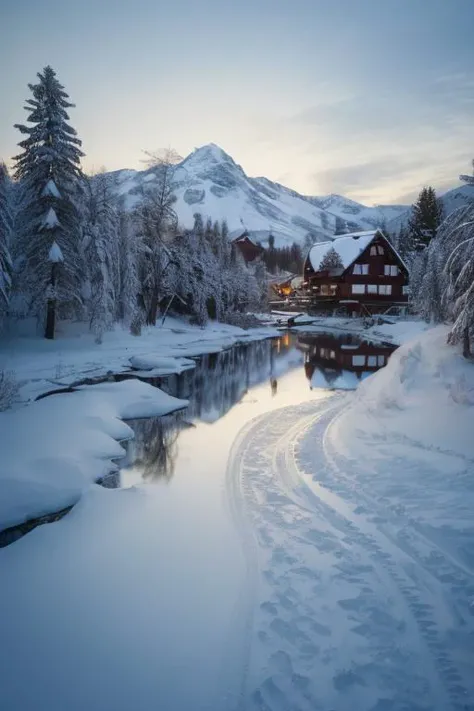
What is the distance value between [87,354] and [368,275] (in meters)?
46.8

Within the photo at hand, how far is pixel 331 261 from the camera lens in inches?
2414

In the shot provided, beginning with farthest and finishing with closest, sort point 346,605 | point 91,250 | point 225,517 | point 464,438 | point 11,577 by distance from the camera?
point 91,250, point 464,438, point 225,517, point 11,577, point 346,605

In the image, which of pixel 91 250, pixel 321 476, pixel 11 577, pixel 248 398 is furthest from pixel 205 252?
pixel 11 577

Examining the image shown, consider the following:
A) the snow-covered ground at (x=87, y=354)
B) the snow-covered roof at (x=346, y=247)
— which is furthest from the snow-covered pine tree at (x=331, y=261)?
the snow-covered ground at (x=87, y=354)

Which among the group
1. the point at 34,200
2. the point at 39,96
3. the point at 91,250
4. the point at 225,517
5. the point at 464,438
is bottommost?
the point at 225,517

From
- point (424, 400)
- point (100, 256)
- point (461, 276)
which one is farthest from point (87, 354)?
point (461, 276)

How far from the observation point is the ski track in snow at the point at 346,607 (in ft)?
12.2

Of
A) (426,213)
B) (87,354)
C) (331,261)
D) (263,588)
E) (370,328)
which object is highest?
(426,213)

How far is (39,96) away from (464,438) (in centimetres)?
2769

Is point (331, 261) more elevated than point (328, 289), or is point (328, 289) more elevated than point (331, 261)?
point (331, 261)

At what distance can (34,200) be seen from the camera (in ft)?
77.6

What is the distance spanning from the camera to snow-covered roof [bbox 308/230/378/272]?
6003 centimetres

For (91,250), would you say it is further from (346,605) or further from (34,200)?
(346,605)

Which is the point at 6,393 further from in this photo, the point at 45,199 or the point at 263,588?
the point at 45,199
